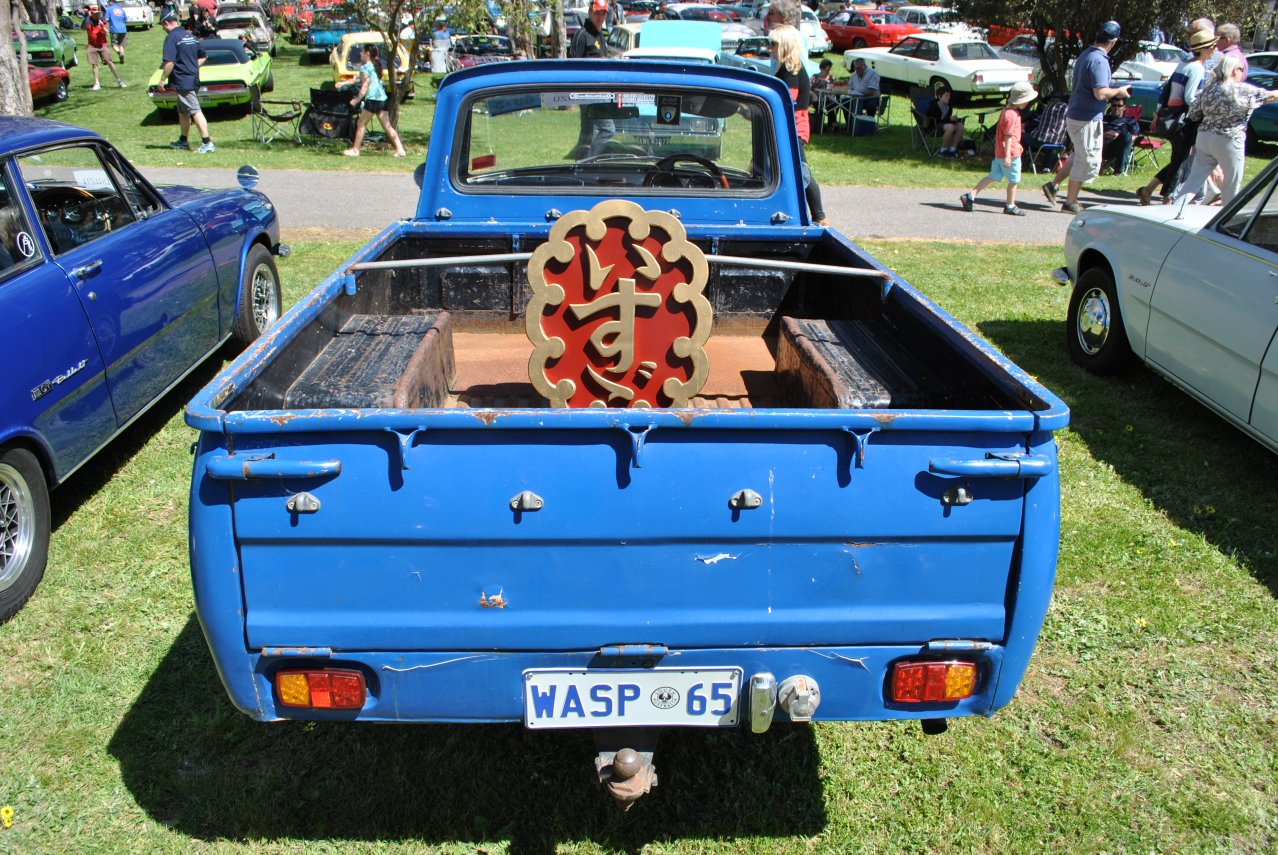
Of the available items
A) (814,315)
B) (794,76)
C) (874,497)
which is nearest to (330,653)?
Result: (874,497)

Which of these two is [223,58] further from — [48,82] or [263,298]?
[263,298]

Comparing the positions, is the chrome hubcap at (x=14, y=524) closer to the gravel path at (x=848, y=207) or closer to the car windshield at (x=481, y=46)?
the gravel path at (x=848, y=207)

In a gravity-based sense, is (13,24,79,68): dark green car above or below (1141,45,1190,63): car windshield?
below

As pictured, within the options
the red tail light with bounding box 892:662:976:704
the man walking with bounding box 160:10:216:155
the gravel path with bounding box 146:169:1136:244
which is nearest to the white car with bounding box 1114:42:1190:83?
the gravel path with bounding box 146:169:1136:244

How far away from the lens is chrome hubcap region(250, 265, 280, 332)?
6020 millimetres

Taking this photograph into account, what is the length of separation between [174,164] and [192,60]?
172 cm

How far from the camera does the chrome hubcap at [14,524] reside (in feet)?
11.5

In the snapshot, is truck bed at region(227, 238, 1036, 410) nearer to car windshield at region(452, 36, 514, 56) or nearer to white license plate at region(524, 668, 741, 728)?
white license plate at region(524, 668, 741, 728)

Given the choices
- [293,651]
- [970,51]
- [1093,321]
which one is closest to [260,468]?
[293,651]

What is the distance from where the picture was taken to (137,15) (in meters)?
36.2

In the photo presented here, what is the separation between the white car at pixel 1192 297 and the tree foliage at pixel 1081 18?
10883mm

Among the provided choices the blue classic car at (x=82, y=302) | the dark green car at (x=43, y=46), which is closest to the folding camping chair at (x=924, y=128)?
the blue classic car at (x=82, y=302)

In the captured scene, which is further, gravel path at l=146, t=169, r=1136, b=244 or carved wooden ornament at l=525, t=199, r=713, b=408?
gravel path at l=146, t=169, r=1136, b=244

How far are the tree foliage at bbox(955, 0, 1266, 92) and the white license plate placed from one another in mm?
16000
